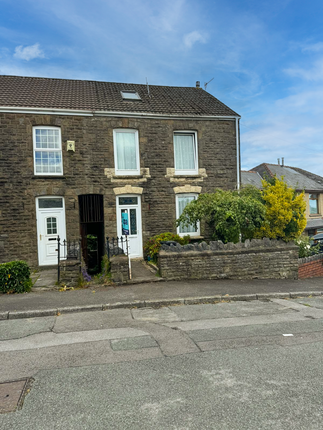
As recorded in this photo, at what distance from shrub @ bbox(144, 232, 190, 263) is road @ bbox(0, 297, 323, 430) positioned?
20.0 ft

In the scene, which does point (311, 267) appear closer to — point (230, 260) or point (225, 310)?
point (230, 260)

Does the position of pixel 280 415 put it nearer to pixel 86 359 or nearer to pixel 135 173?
pixel 86 359

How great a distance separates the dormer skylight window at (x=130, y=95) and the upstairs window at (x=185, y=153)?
2706 millimetres

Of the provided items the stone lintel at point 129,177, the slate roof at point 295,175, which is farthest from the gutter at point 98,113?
the slate roof at point 295,175

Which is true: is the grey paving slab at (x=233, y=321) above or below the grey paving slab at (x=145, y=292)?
below

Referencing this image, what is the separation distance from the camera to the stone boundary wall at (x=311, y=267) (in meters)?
Answer: 11.8

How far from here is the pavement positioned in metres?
7.10

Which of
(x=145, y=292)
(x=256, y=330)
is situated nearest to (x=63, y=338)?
(x=145, y=292)

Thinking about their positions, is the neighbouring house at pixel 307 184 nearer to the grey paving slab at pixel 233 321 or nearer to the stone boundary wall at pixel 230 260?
the stone boundary wall at pixel 230 260

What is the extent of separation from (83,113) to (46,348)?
10.5 metres

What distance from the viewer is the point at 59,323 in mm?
6285

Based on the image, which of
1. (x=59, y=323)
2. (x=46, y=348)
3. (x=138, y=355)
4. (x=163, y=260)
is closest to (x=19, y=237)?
(x=163, y=260)

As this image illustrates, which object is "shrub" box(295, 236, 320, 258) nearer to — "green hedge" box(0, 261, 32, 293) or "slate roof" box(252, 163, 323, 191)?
"green hedge" box(0, 261, 32, 293)

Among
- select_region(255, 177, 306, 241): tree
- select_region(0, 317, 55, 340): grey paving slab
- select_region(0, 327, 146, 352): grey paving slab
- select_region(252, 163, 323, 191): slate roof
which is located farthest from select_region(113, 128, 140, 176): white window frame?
select_region(252, 163, 323, 191): slate roof
